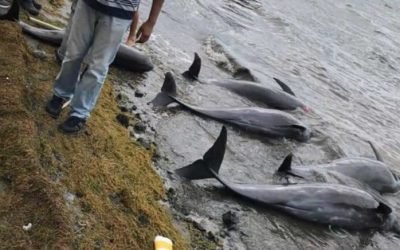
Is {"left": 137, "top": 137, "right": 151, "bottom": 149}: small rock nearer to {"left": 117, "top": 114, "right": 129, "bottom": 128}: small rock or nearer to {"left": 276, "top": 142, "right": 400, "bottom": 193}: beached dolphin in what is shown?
{"left": 117, "top": 114, "right": 129, "bottom": 128}: small rock

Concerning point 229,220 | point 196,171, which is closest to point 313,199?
point 229,220

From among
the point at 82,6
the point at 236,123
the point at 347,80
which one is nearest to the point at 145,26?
the point at 82,6

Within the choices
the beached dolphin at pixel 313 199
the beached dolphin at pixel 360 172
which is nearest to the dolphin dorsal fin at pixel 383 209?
the beached dolphin at pixel 313 199

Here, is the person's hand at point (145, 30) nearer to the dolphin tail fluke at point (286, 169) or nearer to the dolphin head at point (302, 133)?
the dolphin tail fluke at point (286, 169)

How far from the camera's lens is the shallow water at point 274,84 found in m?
6.47

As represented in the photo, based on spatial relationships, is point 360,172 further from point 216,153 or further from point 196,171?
point 196,171

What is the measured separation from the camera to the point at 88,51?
5445mm

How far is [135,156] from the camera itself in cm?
611

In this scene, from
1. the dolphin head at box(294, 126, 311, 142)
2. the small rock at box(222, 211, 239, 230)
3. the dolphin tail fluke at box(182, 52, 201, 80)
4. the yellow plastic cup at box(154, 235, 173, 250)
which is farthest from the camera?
the dolphin tail fluke at box(182, 52, 201, 80)

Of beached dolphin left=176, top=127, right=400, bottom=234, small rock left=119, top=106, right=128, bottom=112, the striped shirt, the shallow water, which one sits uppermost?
the striped shirt

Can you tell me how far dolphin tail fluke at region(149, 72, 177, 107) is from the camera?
8.31 meters

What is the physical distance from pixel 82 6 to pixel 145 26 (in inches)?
27.5

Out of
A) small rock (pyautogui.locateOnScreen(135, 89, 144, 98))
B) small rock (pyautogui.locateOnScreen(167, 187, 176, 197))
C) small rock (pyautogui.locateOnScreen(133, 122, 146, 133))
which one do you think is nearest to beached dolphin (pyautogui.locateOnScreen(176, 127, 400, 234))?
small rock (pyautogui.locateOnScreen(167, 187, 176, 197))

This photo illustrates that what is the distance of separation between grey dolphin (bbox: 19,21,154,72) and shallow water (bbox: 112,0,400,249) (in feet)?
0.74
